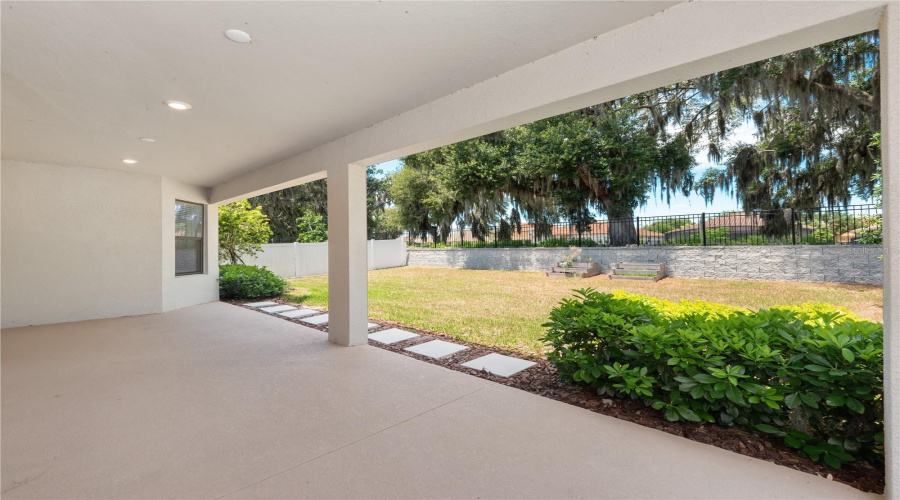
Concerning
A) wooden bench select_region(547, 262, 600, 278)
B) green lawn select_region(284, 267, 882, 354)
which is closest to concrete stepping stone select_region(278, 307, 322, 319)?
green lawn select_region(284, 267, 882, 354)

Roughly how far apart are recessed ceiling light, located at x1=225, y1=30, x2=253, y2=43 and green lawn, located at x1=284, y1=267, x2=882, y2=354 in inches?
130

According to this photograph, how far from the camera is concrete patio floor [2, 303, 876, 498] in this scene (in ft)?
5.54

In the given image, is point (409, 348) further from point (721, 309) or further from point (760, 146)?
point (760, 146)

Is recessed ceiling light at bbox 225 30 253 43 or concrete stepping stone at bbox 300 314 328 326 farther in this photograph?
concrete stepping stone at bbox 300 314 328 326

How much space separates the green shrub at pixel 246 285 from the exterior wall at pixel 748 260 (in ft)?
24.4

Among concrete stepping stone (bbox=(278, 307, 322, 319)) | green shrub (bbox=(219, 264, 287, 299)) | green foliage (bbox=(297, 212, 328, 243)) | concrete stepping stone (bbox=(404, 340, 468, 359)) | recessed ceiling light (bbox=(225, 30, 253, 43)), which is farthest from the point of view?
green foliage (bbox=(297, 212, 328, 243))

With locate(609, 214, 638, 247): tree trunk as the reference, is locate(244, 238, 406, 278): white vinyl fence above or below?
below

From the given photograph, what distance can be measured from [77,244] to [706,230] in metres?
12.1

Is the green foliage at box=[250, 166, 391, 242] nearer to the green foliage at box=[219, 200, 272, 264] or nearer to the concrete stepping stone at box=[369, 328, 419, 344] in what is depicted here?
the green foliage at box=[219, 200, 272, 264]

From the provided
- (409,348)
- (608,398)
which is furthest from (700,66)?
(409,348)

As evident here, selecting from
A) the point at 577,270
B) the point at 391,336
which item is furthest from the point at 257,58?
the point at 577,270

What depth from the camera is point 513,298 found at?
7258 millimetres

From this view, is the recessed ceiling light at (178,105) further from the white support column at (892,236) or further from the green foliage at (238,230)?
the green foliage at (238,230)

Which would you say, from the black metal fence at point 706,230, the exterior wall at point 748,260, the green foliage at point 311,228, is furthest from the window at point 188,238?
the black metal fence at point 706,230
